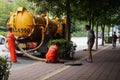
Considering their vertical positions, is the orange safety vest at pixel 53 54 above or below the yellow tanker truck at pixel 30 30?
below

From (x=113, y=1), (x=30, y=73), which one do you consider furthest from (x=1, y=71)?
(x=113, y=1)

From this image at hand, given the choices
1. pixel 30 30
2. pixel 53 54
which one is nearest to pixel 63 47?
pixel 53 54

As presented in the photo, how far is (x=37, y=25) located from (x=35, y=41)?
1297 millimetres

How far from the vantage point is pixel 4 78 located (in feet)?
25.0

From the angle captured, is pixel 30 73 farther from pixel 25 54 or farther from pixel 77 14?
pixel 77 14

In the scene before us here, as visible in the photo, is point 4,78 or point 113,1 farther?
point 113,1

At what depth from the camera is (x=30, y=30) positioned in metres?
21.6

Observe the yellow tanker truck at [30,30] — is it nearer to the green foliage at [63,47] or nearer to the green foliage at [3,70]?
the green foliage at [63,47]

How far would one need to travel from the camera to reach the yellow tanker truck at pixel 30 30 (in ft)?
70.6

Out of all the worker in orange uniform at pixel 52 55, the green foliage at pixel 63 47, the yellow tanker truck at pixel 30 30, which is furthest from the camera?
the yellow tanker truck at pixel 30 30

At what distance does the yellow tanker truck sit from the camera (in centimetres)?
2153

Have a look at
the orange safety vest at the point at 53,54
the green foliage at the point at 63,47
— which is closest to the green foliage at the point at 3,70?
the orange safety vest at the point at 53,54

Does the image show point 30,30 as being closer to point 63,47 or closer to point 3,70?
point 63,47

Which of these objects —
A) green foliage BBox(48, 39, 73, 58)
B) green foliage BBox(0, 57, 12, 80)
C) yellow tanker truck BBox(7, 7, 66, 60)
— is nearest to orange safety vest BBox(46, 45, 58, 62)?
green foliage BBox(48, 39, 73, 58)
